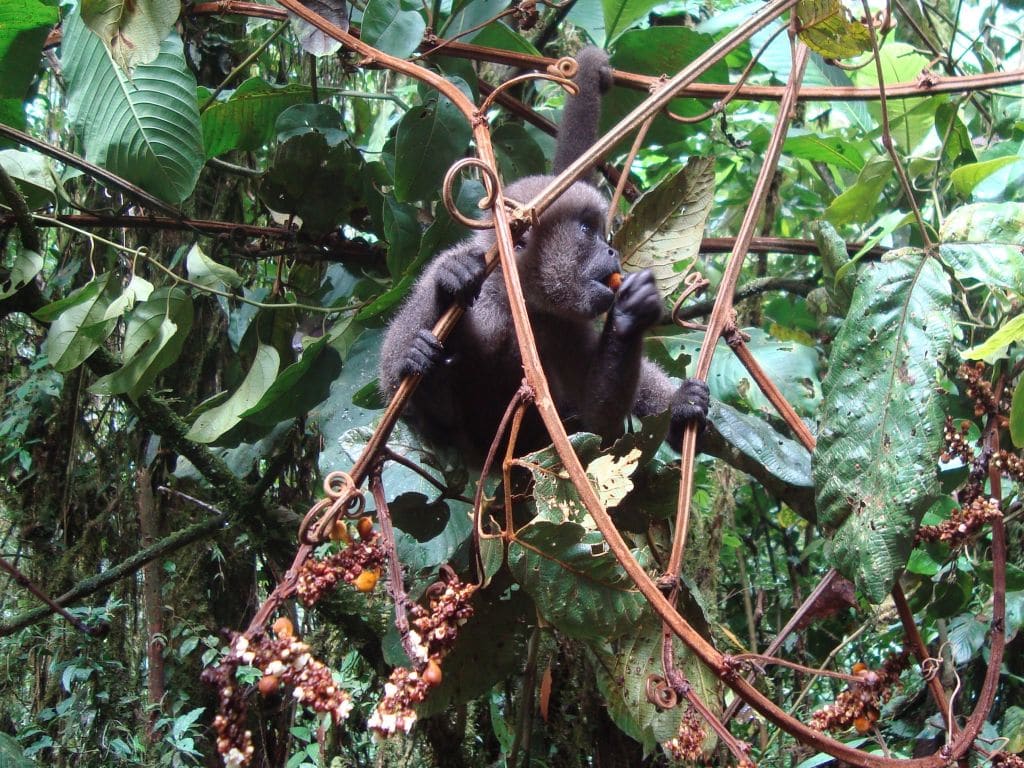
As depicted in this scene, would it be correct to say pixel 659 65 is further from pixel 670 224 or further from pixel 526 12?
pixel 670 224

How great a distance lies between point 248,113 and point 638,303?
160cm

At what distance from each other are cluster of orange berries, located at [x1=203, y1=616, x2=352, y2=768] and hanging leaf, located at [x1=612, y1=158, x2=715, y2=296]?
162 cm

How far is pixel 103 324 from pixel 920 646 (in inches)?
91.9

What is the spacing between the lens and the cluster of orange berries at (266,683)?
1119 mm

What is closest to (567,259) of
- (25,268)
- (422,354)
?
(422,354)

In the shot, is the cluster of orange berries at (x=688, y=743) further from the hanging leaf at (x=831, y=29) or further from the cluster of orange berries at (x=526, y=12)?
the cluster of orange berries at (x=526, y=12)

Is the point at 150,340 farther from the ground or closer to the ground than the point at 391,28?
closer to the ground

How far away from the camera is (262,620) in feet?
3.97

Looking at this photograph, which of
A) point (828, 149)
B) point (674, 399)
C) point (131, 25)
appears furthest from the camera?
point (828, 149)

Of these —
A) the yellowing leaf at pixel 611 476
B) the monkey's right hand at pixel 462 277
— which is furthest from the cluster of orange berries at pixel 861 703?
the monkey's right hand at pixel 462 277

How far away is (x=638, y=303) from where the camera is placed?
2602 mm

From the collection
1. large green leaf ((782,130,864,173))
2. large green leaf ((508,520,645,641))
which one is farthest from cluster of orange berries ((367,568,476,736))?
large green leaf ((782,130,864,173))

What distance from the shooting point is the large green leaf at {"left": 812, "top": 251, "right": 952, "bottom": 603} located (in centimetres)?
170

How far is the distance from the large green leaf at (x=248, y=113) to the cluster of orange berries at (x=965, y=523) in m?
2.48
